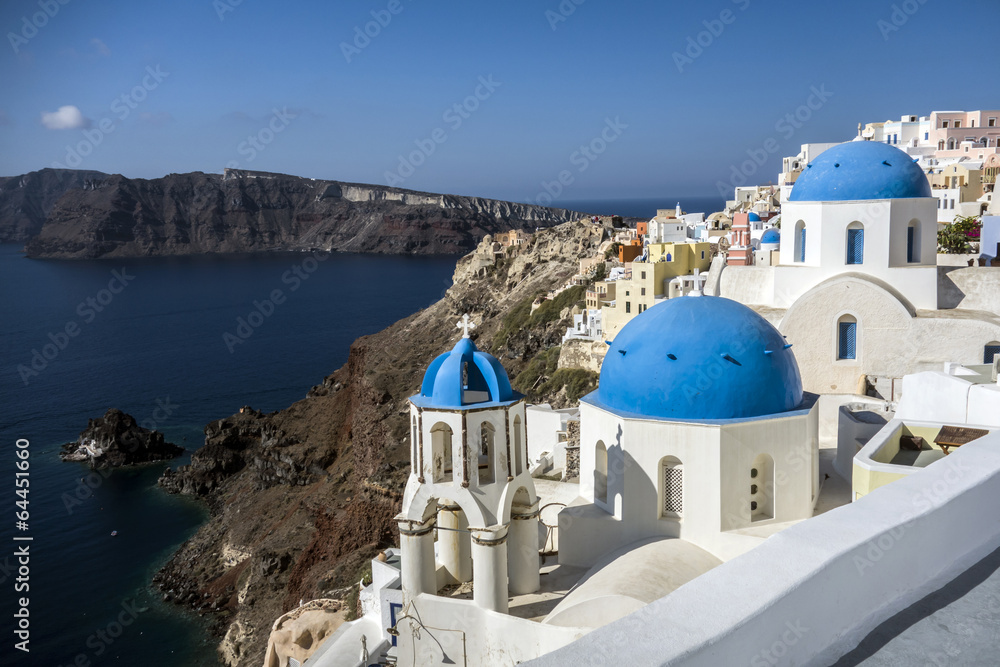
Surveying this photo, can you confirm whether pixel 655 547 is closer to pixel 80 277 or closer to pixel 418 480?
pixel 418 480

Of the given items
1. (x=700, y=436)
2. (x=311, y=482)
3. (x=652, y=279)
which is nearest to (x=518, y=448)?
(x=700, y=436)

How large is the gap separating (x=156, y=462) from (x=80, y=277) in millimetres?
94312

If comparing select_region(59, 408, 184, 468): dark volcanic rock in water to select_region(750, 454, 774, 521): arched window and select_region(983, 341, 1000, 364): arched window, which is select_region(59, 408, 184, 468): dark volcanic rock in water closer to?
select_region(750, 454, 774, 521): arched window

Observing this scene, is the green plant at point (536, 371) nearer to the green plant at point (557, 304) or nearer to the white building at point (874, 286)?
the green plant at point (557, 304)

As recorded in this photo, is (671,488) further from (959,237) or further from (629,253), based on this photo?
(629,253)

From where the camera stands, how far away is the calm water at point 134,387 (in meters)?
25.7

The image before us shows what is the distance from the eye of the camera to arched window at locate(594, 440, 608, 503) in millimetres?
11258

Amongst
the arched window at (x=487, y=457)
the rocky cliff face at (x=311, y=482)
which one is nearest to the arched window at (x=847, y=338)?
the arched window at (x=487, y=457)

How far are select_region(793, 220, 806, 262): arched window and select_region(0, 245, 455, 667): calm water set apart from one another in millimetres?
19409

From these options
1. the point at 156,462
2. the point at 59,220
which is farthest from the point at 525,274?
the point at 59,220

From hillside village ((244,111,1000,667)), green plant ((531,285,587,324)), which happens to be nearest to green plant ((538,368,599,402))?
hillside village ((244,111,1000,667))

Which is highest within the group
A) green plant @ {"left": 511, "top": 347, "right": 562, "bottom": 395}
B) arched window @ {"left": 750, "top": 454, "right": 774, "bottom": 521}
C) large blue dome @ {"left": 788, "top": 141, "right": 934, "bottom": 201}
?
large blue dome @ {"left": 788, "top": 141, "right": 934, "bottom": 201}

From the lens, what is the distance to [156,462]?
41312mm
